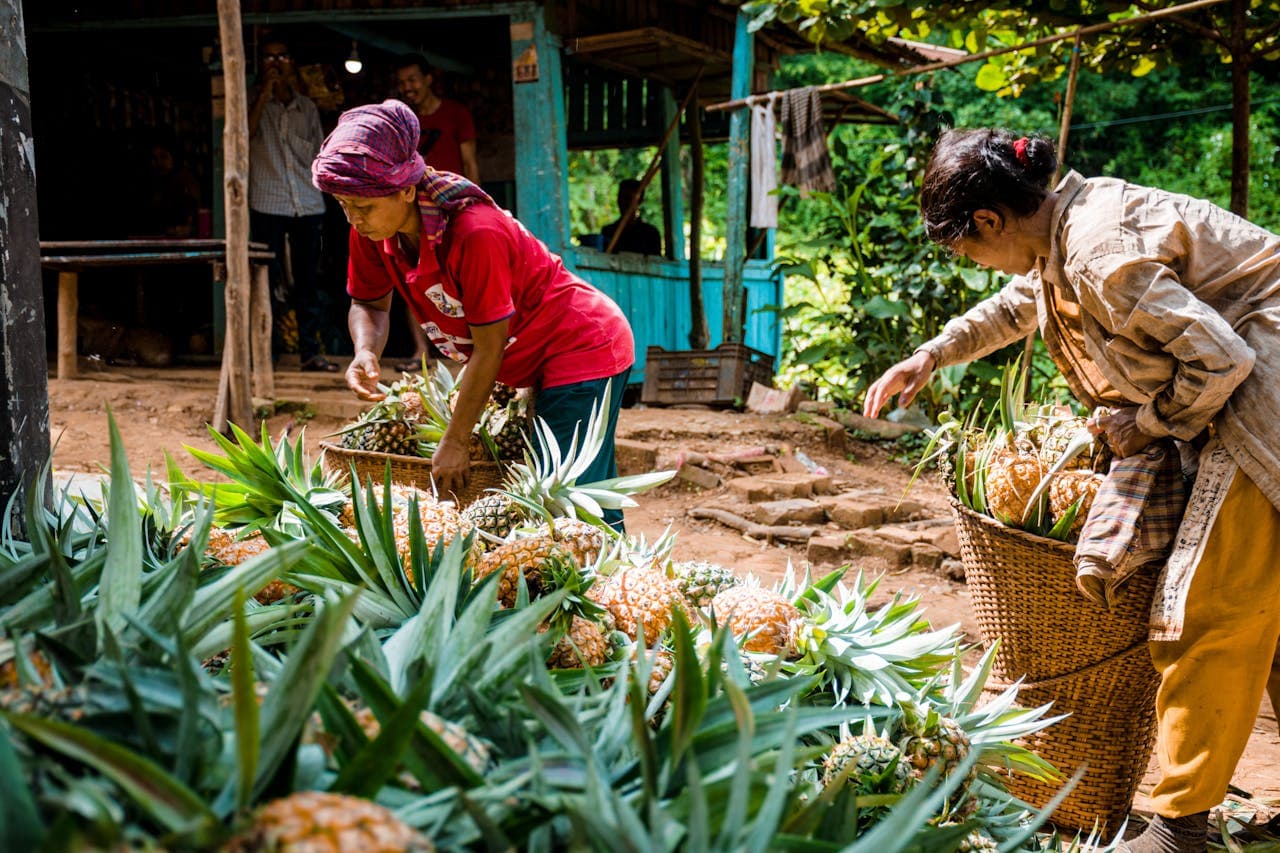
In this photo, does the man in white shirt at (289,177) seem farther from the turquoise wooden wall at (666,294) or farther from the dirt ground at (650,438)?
the turquoise wooden wall at (666,294)

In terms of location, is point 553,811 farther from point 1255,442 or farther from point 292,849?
point 1255,442

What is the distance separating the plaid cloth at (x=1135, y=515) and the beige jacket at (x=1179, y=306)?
0.37ft

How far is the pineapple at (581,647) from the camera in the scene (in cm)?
170

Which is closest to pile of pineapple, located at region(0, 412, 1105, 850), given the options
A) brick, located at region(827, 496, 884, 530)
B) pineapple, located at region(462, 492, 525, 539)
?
pineapple, located at region(462, 492, 525, 539)

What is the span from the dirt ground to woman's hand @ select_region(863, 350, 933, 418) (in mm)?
1834

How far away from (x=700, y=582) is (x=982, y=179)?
49.4 inches

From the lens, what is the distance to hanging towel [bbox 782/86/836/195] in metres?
7.93

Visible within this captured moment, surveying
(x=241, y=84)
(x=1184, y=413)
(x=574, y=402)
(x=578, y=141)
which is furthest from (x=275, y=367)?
(x=1184, y=413)

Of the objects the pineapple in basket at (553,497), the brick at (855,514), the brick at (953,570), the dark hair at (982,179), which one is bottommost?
the brick at (953,570)

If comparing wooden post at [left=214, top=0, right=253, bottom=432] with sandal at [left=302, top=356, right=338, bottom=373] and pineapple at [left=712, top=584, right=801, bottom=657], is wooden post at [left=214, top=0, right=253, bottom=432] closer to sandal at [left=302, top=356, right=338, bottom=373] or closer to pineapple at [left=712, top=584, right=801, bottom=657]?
sandal at [left=302, top=356, right=338, bottom=373]

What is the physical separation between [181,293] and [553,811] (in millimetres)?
10970

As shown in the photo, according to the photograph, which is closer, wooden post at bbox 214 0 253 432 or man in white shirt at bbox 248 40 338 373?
wooden post at bbox 214 0 253 432

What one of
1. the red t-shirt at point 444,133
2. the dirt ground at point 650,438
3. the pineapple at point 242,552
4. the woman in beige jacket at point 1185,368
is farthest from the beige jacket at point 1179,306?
the red t-shirt at point 444,133

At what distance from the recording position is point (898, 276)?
28.5 feet
